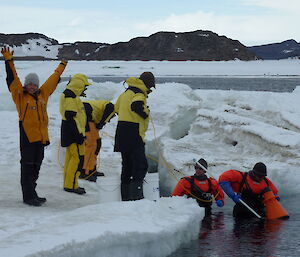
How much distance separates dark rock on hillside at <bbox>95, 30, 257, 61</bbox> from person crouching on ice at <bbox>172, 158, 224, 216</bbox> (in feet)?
330

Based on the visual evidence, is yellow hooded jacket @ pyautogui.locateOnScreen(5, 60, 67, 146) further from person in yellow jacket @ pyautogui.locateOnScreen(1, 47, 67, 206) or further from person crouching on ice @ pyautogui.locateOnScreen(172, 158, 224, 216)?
person crouching on ice @ pyautogui.locateOnScreen(172, 158, 224, 216)

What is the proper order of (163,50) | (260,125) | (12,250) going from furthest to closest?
(163,50)
(260,125)
(12,250)

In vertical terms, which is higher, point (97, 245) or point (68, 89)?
point (68, 89)

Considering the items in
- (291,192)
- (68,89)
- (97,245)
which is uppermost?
(68,89)

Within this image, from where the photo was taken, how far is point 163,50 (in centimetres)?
11300

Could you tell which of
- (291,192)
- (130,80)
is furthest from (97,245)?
(291,192)

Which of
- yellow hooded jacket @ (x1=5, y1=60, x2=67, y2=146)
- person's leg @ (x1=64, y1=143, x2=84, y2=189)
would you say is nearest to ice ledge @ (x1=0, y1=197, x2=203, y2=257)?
yellow hooded jacket @ (x1=5, y1=60, x2=67, y2=146)

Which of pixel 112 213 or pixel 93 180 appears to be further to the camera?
pixel 93 180

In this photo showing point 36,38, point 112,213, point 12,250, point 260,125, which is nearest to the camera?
point 12,250

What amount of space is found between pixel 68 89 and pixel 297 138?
421 cm

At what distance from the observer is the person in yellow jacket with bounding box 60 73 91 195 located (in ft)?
20.1

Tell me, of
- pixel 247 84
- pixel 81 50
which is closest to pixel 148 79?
pixel 247 84

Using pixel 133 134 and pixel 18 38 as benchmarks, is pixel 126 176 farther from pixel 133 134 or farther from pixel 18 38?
pixel 18 38

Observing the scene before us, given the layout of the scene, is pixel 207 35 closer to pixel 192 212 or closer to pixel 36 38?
pixel 36 38
